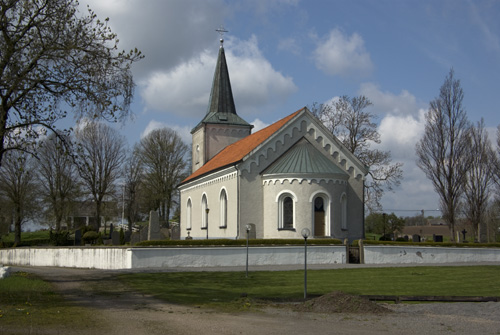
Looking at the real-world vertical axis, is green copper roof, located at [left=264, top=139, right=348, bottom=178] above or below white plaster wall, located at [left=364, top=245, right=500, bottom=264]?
above

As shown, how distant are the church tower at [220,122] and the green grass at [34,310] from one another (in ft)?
118

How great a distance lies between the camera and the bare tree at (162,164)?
2520 inches

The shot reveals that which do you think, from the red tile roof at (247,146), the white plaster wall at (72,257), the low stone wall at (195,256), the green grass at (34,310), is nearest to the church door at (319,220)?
the low stone wall at (195,256)

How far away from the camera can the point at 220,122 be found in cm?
5125

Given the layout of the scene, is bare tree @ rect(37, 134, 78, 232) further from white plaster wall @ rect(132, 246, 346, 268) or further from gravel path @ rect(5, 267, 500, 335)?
gravel path @ rect(5, 267, 500, 335)

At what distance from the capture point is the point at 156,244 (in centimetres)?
2706

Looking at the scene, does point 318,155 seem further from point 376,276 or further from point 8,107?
point 8,107

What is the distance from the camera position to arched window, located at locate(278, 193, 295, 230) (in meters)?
34.2

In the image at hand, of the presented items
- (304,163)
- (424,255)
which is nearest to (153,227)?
(304,163)

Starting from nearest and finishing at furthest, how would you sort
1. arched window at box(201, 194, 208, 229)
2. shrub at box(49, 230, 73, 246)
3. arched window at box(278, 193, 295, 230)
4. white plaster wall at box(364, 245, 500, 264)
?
white plaster wall at box(364, 245, 500, 264)
arched window at box(278, 193, 295, 230)
arched window at box(201, 194, 208, 229)
shrub at box(49, 230, 73, 246)

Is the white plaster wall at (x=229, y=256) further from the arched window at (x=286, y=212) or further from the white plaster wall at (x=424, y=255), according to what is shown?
the arched window at (x=286, y=212)

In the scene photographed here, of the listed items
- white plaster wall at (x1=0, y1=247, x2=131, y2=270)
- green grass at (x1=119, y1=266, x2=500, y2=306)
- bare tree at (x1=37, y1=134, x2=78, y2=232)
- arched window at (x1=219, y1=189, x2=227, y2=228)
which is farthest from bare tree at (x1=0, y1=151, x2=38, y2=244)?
green grass at (x1=119, y1=266, x2=500, y2=306)

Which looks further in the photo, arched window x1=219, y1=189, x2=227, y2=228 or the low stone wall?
arched window x1=219, y1=189, x2=227, y2=228

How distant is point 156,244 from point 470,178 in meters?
29.1
